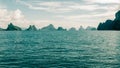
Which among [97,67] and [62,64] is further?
[62,64]

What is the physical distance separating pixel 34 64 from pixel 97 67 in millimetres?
12900

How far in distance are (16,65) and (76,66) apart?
12.1 meters

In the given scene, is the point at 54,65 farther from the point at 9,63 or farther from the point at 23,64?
the point at 9,63

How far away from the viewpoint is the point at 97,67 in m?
47.1

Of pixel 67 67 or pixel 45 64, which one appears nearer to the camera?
pixel 67 67

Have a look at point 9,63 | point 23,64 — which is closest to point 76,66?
point 23,64

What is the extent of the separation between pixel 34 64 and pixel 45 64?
227 centimetres

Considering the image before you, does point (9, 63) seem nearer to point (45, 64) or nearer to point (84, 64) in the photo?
point (45, 64)

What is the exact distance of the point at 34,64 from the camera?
165 ft

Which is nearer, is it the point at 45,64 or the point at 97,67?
the point at 97,67

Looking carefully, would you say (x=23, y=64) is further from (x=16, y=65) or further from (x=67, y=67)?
(x=67, y=67)

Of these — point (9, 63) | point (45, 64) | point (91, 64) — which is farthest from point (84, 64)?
point (9, 63)

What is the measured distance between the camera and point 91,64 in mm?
50656

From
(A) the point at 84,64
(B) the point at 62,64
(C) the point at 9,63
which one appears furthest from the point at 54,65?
(C) the point at 9,63
